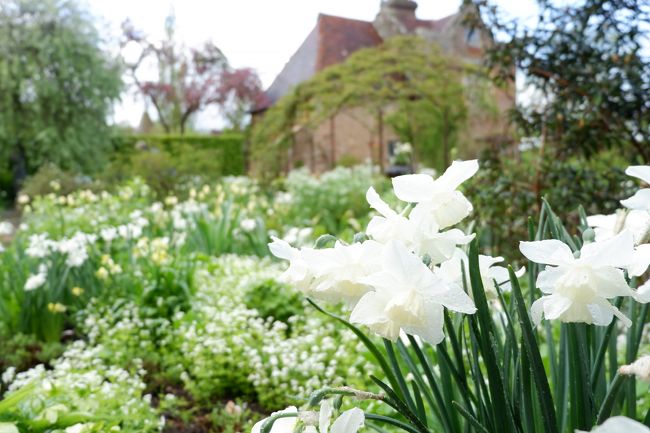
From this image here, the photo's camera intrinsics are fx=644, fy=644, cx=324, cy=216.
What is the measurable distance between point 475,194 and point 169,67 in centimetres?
2332

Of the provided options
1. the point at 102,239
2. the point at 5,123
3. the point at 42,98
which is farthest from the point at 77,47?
the point at 102,239

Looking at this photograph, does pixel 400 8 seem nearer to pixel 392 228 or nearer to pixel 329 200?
pixel 329 200

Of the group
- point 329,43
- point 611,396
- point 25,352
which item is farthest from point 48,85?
point 611,396

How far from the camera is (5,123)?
14.9 meters

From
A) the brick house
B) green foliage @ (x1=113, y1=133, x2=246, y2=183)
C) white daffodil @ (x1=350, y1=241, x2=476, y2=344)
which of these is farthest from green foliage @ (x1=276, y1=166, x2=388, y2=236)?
green foliage @ (x1=113, y1=133, x2=246, y2=183)

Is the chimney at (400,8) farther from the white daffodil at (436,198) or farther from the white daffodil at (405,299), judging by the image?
the white daffodil at (405,299)

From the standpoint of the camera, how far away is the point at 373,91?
1052 cm

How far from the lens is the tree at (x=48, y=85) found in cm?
1489

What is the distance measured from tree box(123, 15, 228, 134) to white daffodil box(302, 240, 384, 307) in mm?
24502

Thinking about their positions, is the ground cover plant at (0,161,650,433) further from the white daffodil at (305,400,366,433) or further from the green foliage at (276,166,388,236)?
the green foliage at (276,166,388,236)

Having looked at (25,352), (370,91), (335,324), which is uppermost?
(370,91)

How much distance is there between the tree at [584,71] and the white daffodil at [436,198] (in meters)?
2.61

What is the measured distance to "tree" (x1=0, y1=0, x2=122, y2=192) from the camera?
1489cm

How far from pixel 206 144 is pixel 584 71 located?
15.1 metres
